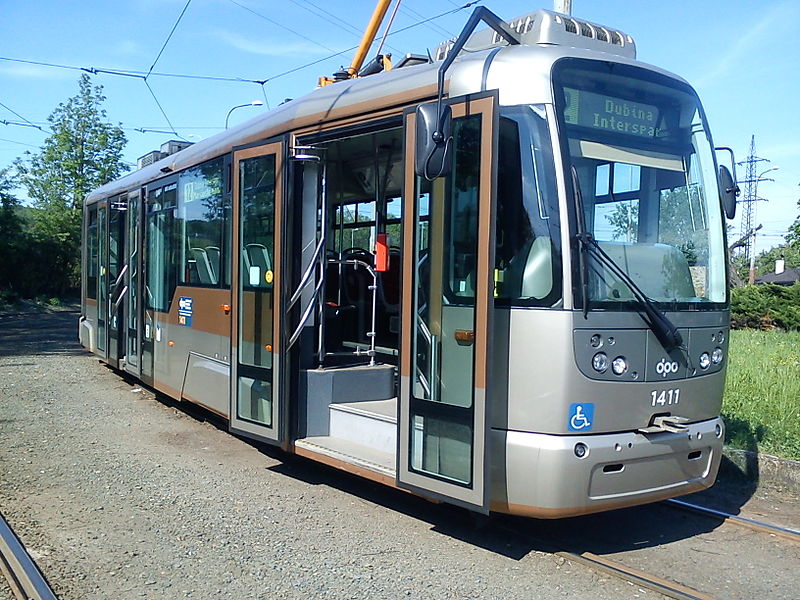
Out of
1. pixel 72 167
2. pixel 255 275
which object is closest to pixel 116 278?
pixel 255 275

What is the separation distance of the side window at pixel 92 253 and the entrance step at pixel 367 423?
27.4ft

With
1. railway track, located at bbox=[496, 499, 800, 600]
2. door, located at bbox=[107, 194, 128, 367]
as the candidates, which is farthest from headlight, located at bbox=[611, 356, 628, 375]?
door, located at bbox=[107, 194, 128, 367]

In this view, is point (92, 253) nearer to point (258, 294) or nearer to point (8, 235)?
point (258, 294)

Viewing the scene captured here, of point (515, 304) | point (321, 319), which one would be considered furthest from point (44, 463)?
point (515, 304)

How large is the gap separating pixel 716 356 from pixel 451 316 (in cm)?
191

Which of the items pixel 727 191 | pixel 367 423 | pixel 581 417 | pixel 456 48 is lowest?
pixel 367 423

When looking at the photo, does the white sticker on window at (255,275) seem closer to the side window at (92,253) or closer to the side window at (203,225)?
the side window at (203,225)

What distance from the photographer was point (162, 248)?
31.9 feet

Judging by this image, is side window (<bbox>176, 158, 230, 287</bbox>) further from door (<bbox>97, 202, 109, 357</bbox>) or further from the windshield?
the windshield

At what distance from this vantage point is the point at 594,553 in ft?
16.9

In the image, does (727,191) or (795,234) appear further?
(795,234)

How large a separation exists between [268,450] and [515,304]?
3954mm

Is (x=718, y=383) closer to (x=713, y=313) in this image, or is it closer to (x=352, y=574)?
(x=713, y=313)

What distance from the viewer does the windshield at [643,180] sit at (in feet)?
15.9
